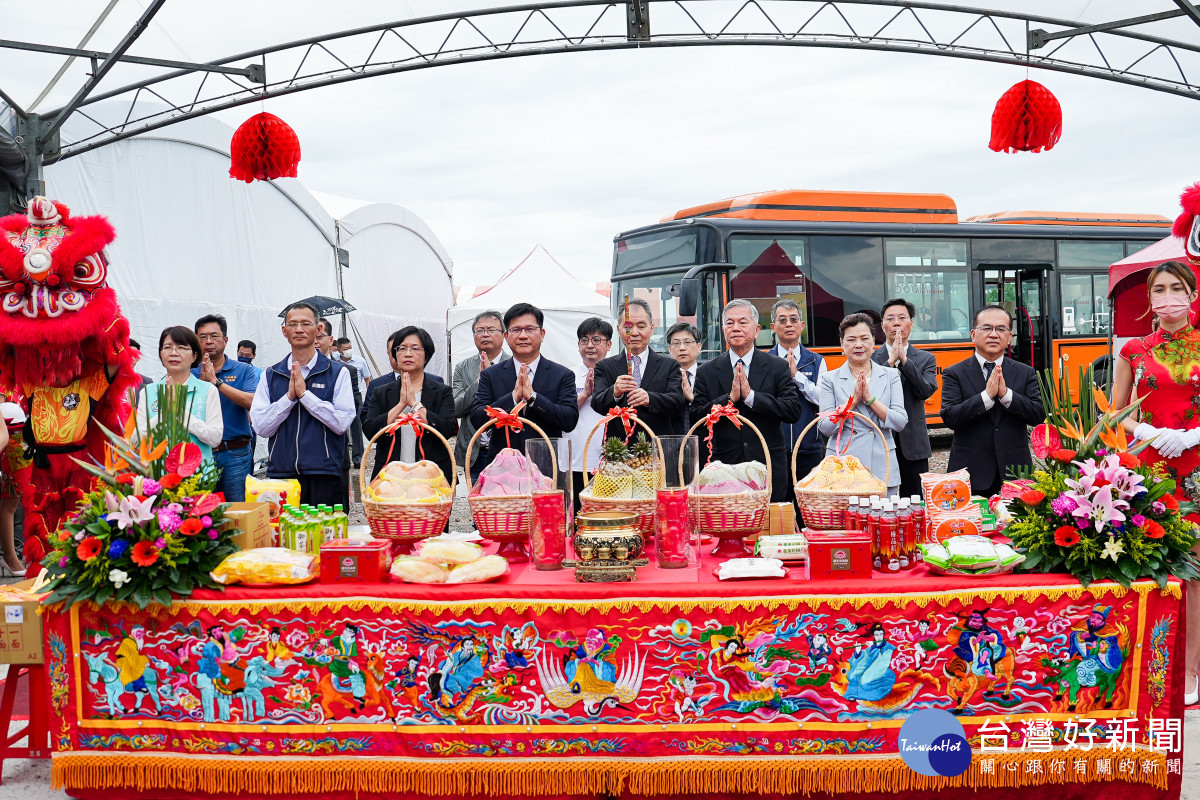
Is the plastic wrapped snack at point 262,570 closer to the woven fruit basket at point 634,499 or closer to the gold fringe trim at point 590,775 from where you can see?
the gold fringe trim at point 590,775

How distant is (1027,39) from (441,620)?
8.84 m

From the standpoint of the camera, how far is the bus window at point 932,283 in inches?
376

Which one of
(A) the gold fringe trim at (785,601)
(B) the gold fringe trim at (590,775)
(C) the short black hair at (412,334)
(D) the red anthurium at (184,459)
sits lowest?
(B) the gold fringe trim at (590,775)

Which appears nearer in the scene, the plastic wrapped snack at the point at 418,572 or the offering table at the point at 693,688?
the offering table at the point at 693,688

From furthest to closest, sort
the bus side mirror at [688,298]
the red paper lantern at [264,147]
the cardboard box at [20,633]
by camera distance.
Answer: the bus side mirror at [688,298] < the red paper lantern at [264,147] < the cardboard box at [20,633]

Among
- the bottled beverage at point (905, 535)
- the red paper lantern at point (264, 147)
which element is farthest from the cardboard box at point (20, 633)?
the red paper lantern at point (264, 147)

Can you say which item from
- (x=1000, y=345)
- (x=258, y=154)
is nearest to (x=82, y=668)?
(x=1000, y=345)

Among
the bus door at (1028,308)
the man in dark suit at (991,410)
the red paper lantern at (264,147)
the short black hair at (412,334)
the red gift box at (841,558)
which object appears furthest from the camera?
the bus door at (1028,308)

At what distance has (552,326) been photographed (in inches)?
618

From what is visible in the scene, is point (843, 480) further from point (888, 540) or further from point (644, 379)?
point (644, 379)

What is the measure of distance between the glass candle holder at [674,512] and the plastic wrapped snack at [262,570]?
1051mm

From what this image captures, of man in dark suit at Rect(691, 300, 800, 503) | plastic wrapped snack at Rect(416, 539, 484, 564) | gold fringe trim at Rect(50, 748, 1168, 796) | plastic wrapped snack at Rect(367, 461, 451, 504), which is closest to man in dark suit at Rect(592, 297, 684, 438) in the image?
man in dark suit at Rect(691, 300, 800, 503)

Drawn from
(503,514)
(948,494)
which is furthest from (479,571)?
(948,494)

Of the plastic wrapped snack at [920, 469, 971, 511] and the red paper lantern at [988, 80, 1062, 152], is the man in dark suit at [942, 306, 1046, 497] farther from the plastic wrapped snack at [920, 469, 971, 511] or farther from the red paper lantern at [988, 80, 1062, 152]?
the red paper lantern at [988, 80, 1062, 152]
